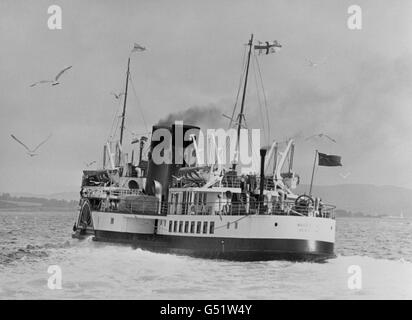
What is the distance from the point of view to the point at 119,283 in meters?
41.8

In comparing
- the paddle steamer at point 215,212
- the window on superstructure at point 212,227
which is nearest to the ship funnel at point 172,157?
the paddle steamer at point 215,212

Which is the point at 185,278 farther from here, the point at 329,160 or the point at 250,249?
the point at 329,160

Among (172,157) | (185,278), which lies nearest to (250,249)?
(185,278)

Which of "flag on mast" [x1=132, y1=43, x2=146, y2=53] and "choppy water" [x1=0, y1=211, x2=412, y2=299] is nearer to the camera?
"choppy water" [x1=0, y1=211, x2=412, y2=299]

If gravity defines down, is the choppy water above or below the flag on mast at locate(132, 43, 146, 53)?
below

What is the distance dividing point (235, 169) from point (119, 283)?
54.9 ft

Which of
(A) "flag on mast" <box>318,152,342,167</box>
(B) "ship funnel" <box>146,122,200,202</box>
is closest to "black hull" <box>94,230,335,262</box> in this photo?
(A) "flag on mast" <box>318,152,342,167</box>

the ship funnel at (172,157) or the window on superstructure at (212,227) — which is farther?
the ship funnel at (172,157)

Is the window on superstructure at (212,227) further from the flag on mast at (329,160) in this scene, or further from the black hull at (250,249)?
the flag on mast at (329,160)

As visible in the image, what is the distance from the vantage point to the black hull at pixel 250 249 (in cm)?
4900

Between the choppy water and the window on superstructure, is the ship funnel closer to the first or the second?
the choppy water

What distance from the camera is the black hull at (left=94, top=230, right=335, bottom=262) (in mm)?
49000
